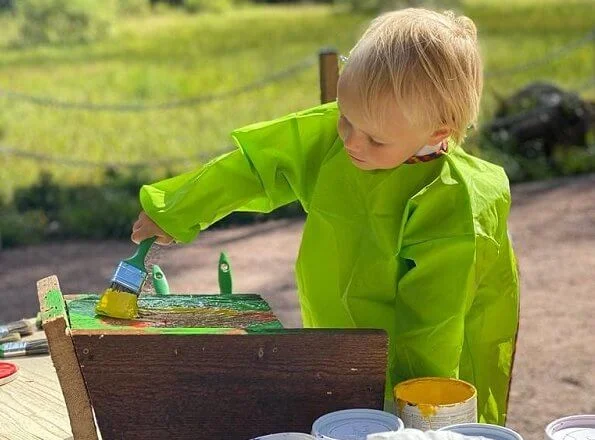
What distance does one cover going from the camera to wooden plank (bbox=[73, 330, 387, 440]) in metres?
1.83

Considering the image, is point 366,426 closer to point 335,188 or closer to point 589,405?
point 335,188

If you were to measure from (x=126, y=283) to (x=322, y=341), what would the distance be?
16.8 inches

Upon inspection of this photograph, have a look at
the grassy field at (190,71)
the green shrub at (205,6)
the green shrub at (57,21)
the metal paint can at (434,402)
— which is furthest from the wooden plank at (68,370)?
the green shrub at (205,6)

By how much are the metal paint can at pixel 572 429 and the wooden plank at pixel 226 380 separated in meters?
0.29

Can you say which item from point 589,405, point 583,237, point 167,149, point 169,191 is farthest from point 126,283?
point 167,149

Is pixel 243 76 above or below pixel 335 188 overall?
below

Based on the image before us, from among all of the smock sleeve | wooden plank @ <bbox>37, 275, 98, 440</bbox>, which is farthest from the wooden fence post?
wooden plank @ <bbox>37, 275, 98, 440</bbox>

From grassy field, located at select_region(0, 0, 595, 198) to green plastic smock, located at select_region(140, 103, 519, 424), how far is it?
18.7 ft

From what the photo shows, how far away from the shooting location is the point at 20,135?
9500mm

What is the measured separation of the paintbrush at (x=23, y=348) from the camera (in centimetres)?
266

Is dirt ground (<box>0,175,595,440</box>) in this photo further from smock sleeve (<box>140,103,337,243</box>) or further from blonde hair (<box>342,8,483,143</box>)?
blonde hair (<box>342,8,483,143</box>)

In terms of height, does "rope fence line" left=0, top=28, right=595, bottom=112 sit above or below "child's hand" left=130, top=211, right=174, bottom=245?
below

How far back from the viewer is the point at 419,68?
1.88 meters

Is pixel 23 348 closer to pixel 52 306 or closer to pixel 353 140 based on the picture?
pixel 52 306
